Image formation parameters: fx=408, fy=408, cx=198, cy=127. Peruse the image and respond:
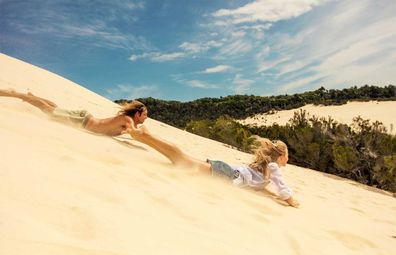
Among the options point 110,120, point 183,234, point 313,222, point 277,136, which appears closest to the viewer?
point 183,234

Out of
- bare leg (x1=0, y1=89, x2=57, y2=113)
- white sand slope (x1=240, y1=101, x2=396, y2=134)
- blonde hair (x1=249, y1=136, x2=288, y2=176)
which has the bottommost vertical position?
blonde hair (x1=249, y1=136, x2=288, y2=176)

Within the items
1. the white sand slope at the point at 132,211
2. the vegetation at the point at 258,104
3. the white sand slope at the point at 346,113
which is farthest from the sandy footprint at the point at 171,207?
the vegetation at the point at 258,104

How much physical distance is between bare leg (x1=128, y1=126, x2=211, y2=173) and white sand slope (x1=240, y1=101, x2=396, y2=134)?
98.1ft

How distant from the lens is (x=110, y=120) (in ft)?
18.8

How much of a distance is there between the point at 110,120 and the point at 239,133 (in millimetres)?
9039

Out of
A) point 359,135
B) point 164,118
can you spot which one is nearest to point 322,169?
point 359,135

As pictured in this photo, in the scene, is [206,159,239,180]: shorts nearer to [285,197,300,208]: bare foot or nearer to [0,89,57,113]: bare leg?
[285,197,300,208]: bare foot

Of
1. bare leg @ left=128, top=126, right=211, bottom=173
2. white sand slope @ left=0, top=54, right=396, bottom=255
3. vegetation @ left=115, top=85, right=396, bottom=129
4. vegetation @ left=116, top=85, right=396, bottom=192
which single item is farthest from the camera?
vegetation @ left=115, top=85, right=396, bottom=129

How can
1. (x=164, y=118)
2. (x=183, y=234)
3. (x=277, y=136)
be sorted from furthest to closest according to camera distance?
1. (x=164, y=118)
2. (x=277, y=136)
3. (x=183, y=234)

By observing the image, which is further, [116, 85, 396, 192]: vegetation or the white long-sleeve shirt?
[116, 85, 396, 192]: vegetation

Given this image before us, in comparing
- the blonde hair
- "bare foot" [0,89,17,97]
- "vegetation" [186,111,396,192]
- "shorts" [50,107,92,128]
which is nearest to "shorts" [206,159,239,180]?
the blonde hair

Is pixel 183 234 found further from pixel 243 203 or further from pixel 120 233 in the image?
pixel 243 203

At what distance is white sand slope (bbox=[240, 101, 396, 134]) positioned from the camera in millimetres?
34344

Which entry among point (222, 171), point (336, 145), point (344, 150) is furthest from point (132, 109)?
point (336, 145)
